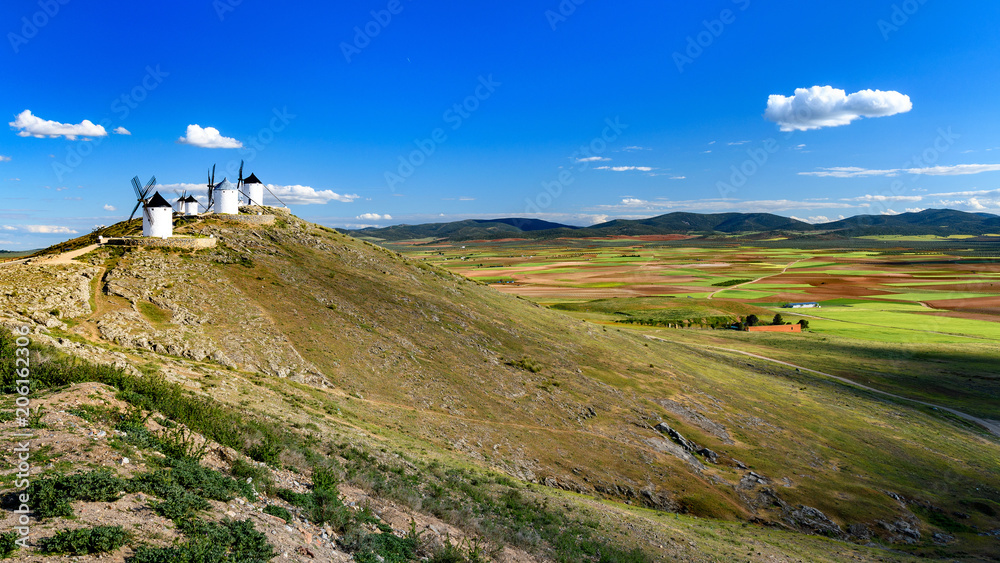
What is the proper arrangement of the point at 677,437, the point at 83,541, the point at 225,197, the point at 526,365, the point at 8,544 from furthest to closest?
the point at 225,197, the point at 526,365, the point at 677,437, the point at 83,541, the point at 8,544

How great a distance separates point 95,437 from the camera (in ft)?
38.9

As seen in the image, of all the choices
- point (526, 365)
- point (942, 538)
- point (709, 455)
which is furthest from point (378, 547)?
point (942, 538)

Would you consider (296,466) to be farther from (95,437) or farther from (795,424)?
(795,424)

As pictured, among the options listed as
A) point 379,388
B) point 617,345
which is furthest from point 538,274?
point 379,388

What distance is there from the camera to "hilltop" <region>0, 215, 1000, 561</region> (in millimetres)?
18156

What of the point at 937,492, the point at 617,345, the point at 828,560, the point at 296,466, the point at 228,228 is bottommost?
the point at 937,492

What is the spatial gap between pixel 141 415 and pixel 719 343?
260ft

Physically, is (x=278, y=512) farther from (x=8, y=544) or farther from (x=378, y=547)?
(x=8, y=544)

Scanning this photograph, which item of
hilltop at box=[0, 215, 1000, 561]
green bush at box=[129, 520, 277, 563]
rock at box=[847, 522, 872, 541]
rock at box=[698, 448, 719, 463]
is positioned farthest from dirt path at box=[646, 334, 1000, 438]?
green bush at box=[129, 520, 277, 563]

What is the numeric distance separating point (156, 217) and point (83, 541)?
37.7m

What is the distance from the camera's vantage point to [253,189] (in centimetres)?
5328

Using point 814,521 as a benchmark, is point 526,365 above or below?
above

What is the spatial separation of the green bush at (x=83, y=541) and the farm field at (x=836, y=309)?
241 ft

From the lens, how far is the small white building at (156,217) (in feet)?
124
